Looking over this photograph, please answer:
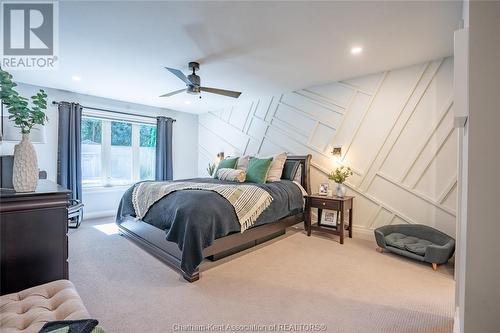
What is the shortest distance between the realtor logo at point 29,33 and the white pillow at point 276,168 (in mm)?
3130

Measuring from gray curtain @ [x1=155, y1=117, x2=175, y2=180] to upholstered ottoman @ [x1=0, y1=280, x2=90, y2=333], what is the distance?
454 centimetres

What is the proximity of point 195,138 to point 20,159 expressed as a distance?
16.7ft

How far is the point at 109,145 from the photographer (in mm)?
5141

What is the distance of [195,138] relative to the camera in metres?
6.48

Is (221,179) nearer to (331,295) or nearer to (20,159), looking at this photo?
(331,295)

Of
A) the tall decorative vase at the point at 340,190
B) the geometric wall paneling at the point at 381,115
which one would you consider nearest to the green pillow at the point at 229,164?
the tall decorative vase at the point at 340,190

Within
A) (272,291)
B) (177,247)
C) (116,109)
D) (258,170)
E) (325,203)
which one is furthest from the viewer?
(116,109)

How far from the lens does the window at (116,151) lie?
488cm

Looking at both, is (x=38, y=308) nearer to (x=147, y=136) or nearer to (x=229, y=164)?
(x=229, y=164)

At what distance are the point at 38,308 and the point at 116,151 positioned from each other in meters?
4.70

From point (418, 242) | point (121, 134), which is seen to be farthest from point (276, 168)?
point (121, 134)

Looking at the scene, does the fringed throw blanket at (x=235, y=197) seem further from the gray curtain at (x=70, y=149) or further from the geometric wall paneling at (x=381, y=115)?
the gray curtain at (x=70, y=149)

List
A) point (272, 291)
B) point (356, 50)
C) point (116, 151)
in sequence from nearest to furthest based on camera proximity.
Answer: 1. point (272, 291)
2. point (356, 50)
3. point (116, 151)

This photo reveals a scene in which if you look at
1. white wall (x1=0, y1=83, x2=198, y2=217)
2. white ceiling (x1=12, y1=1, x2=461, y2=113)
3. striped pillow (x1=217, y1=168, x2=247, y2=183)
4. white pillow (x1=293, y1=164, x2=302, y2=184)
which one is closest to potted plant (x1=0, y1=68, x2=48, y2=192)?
white ceiling (x1=12, y1=1, x2=461, y2=113)
